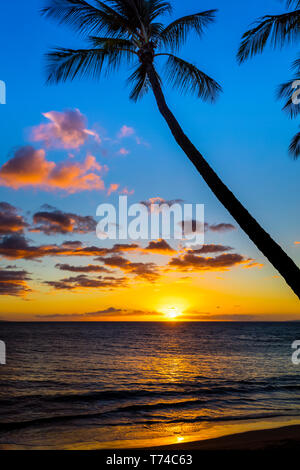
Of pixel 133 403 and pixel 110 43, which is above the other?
pixel 110 43

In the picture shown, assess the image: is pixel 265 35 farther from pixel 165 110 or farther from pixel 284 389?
pixel 284 389

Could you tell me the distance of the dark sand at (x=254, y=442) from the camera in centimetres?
661

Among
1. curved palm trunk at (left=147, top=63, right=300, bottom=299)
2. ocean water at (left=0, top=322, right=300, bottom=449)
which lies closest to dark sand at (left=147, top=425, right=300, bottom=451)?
ocean water at (left=0, top=322, right=300, bottom=449)

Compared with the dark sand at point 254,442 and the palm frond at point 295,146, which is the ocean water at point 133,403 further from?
the palm frond at point 295,146

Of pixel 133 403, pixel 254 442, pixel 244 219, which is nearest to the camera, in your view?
pixel 244 219

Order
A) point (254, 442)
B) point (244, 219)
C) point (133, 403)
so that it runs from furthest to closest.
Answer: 1. point (133, 403)
2. point (254, 442)
3. point (244, 219)

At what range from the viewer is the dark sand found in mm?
6605

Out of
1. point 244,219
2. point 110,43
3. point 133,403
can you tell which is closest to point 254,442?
point 244,219

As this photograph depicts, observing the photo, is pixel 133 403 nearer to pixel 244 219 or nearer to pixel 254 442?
pixel 254 442

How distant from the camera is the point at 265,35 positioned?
7.27 metres

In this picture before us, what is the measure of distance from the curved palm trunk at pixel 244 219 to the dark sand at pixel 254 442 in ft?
12.4

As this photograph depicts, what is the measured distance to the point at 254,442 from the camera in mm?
7195

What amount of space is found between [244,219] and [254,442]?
5.18 m

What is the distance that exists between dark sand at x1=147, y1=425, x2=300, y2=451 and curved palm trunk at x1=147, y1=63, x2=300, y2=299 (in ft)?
12.4
